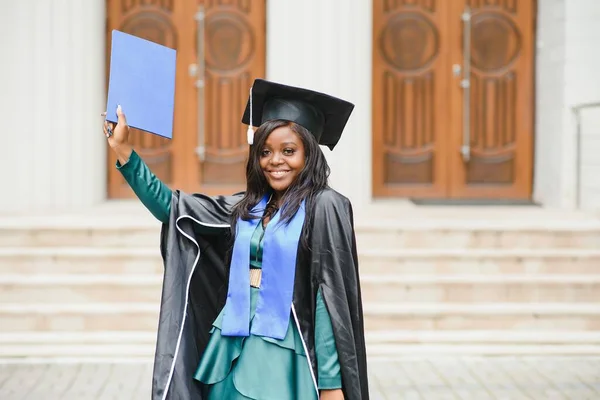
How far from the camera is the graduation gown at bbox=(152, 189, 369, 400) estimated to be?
3387mm

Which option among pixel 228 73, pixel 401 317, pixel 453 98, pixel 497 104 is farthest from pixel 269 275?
pixel 497 104

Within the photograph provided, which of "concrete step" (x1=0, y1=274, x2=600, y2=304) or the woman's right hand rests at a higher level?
the woman's right hand

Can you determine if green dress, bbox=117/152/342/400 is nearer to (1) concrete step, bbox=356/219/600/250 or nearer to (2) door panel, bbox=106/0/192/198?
(1) concrete step, bbox=356/219/600/250

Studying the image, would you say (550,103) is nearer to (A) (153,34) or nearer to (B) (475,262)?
(B) (475,262)

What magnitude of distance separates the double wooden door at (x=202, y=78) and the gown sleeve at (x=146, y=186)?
654 centimetres

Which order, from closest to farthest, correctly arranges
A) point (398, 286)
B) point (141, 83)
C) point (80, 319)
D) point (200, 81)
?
point (141, 83) < point (80, 319) < point (398, 286) < point (200, 81)

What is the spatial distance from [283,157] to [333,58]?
5.79m

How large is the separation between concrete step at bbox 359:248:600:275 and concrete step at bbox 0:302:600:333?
15.0 inches

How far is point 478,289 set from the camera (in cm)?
755

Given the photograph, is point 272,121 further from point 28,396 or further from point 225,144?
point 225,144

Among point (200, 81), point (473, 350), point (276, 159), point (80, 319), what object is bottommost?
point (473, 350)

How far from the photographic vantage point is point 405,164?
10.4m

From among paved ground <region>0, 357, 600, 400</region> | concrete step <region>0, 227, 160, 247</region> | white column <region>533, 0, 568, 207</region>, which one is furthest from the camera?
white column <region>533, 0, 568, 207</region>

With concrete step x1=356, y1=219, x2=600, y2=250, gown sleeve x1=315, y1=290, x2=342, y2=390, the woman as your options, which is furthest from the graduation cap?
concrete step x1=356, y1=219, x2=600, y2=250
